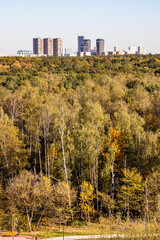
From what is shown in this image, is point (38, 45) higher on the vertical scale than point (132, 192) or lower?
higher

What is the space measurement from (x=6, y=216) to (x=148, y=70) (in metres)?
49.6

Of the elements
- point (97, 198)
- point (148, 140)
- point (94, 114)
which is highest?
point (94, 114)

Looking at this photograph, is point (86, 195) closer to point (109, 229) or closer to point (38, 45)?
point (109, 229)

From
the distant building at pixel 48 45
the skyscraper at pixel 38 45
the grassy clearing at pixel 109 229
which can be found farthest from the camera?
the skyscraper at pixel 38 45

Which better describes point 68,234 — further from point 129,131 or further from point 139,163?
point 129,131

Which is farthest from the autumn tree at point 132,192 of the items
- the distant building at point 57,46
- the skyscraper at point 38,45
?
the skyscraper at point 38,45

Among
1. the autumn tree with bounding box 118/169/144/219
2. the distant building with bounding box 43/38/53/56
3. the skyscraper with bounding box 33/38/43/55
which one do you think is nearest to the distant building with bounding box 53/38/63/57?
the distant building with bounding box 43/38/53/56

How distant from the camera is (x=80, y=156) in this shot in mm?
24000

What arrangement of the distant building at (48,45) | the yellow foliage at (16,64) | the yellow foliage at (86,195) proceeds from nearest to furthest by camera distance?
the yellow foliage at (86,195)
the yellow foliage at (16,64)
the distant building at (48,45)

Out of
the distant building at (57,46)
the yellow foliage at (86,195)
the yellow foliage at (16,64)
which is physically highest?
the distant building at (57,46)

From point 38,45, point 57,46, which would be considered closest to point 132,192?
point 57,46

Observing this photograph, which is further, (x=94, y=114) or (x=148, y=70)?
(x=148, y=70)

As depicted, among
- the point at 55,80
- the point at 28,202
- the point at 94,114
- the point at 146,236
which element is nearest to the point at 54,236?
the point at 28,202

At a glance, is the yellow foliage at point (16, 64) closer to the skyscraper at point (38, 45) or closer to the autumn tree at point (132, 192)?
the autumn tree at point (132, 192)
